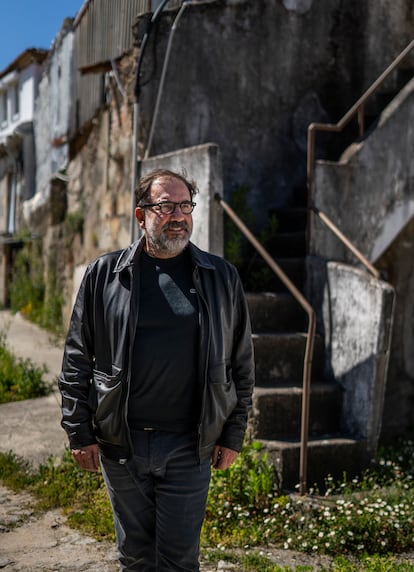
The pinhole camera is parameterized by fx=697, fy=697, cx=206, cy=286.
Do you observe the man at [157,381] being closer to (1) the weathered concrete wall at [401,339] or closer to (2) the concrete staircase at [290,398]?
(2) the concrete staircase at [290,398]

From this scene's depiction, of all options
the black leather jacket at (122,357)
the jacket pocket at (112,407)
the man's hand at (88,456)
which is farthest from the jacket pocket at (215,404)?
the man's hand at (88,456)

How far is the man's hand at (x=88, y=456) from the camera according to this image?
285 centimetres

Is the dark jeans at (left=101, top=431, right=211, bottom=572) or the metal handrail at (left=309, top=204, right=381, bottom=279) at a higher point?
the metal handrail at (left=309, top=204, right=381, bottom=279)

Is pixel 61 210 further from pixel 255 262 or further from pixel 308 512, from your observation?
pixel 308 512

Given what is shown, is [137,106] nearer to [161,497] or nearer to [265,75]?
[265,75]

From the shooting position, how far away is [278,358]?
18.2 feet

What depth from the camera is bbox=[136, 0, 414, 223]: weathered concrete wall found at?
6.70 metres

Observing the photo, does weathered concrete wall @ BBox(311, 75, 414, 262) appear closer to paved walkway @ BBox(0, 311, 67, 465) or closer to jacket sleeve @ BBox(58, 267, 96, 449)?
paved walkway @ BBox(0, 311, 67, 465)

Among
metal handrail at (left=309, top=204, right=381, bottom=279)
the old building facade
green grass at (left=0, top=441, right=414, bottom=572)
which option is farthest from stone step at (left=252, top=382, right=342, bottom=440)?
the old building facade

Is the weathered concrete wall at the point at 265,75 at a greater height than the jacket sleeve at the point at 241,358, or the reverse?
the weathered concrete wall at the point at 265,75

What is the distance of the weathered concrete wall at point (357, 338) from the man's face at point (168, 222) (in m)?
2.54

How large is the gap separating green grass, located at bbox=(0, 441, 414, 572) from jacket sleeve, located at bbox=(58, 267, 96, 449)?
4.98 ft

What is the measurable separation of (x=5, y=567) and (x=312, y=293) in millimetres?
3355

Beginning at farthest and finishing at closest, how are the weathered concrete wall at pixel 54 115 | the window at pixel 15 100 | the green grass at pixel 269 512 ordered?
the window at pixel 15 100 → the weathered concrete wall at pixel 54 115 → the green grass at pixel 269 512
